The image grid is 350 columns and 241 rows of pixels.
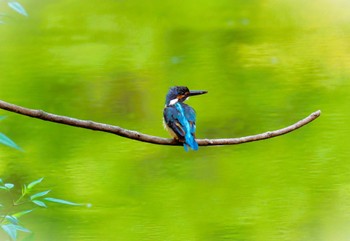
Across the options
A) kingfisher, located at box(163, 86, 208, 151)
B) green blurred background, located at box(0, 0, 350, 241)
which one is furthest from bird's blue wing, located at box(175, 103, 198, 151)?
green blurred background, located at box(0, 0, 350, 241)

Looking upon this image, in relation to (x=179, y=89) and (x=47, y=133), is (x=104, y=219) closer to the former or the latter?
(x=47, y=133)

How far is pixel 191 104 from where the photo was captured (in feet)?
9.10

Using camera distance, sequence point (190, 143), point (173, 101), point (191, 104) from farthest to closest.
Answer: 1. point (191, 104)
2. point (173, 101)
3. point (190, 143)

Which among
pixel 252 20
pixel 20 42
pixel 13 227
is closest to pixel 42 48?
pixel 20 42

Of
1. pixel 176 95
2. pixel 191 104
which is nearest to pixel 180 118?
pixel 176 95

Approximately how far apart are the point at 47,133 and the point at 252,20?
101cm

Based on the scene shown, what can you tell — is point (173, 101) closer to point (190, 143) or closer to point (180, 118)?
point (180, 118)

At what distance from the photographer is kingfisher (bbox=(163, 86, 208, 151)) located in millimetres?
1652

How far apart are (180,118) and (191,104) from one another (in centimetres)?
106

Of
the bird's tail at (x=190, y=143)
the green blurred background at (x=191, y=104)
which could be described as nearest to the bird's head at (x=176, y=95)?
the bird's tail at (x=190, y=143)

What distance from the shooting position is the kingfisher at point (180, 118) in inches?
65.0

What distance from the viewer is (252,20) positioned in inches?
121

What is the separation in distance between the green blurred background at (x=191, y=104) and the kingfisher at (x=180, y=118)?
0.63 metres

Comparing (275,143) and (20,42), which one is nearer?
(275,143)
